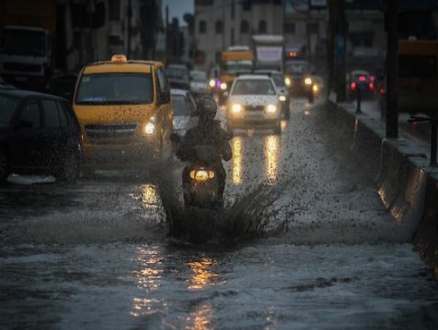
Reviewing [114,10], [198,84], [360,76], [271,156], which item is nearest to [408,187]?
[271,156]

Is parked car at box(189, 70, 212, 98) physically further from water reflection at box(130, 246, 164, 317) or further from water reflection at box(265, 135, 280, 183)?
water reflection at box(130, 246, 164, 317)

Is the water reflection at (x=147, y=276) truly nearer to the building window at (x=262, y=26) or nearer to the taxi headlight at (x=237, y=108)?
the taxi headlight at (x=237, y=108)

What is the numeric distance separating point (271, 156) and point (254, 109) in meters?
10.3

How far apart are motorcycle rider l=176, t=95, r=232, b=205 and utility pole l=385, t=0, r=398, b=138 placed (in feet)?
22.7

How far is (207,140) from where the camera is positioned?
13.8 m

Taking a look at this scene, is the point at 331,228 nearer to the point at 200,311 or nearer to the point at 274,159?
the point at 200,311

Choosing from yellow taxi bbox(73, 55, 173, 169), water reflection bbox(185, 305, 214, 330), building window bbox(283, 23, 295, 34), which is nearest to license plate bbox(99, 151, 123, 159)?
yellow taxi bbox(73, 55, 173, 169)

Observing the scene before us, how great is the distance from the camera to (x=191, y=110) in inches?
1160

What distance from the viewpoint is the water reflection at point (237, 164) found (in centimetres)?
2192

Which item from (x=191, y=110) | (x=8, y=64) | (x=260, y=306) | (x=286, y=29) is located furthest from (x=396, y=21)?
(x=286, y=29)

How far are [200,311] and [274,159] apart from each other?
17109 millimetres

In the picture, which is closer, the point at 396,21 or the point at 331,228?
the point at 331,228

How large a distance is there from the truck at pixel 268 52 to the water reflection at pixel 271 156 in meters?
44.2

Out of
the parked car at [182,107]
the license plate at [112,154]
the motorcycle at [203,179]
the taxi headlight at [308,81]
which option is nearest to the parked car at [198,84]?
the taxi headlight at [308,81]
